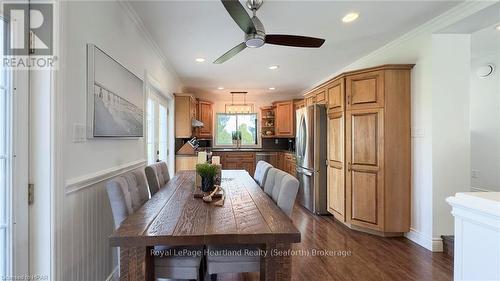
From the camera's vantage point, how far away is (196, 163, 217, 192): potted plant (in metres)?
2.15

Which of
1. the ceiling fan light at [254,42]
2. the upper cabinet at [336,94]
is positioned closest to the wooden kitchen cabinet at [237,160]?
the upper cabinet at [336,94]

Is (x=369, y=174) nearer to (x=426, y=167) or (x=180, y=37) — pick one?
(x=426, y=167)

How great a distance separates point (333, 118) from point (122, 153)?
2863 mm

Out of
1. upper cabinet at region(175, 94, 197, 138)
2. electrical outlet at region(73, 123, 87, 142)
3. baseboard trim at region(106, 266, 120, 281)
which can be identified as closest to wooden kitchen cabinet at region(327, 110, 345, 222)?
baseboard trim at region(106, 266, 120, 281)

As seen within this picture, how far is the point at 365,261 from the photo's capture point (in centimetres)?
255

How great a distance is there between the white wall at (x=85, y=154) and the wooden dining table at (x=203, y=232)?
417 millimetres

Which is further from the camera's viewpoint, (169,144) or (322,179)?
(169,144)

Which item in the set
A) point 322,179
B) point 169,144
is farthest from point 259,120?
point 322,179

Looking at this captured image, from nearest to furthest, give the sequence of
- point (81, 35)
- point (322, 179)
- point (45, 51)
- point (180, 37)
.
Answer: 1. point (45, 51)
2. point (81, 35)
3. point (180, 37)
4. point (322, 179)

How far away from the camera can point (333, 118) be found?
12.6 feet

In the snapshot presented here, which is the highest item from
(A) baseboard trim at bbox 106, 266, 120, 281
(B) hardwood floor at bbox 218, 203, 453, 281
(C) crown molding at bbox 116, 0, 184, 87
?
(C) crown molding at bbox 116, 0, 184, 87

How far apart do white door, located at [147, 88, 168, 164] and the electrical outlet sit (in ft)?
6.14

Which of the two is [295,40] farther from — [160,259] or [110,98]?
[160,259]

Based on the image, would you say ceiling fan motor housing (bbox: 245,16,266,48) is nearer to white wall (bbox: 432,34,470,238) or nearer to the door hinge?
the door hinge
